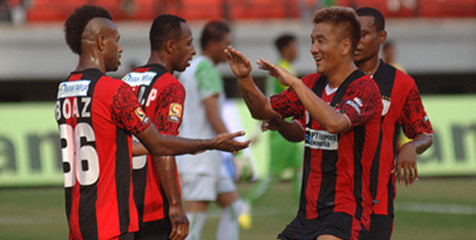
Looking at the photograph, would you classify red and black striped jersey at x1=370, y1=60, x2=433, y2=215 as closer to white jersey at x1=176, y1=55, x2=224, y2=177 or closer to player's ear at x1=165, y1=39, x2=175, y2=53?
player's ear at x1=165, y1=39, x2=175, y2=53

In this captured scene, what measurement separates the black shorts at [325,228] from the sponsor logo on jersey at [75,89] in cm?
148

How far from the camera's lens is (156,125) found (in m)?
5.32

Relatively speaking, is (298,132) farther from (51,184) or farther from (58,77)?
(58,77)

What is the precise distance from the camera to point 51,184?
15250mm

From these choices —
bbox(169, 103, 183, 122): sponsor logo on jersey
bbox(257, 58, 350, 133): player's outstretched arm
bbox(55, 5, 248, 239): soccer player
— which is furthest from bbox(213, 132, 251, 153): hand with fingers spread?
bbox(169, 103, 183, 122): sponsor logo on jersey

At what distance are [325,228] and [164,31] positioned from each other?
2.06 m

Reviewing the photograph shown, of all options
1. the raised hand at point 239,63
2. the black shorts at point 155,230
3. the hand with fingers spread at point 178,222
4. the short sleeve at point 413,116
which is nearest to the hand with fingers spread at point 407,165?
the short sleeve at point 413,116

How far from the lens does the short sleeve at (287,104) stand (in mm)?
5078

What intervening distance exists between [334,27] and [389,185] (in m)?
1.14

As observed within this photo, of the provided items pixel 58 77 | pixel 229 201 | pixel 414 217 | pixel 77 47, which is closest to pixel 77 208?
pixel 77 47

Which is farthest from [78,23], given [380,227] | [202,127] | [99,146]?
[202,127]

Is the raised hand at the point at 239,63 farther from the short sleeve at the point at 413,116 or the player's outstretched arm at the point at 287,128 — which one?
the short sleeve at the point at 413,116

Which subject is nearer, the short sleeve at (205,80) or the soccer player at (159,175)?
the soccer player at (159,175)

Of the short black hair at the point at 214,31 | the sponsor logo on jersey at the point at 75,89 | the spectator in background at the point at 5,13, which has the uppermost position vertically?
the spectator in background at the point at 5,13
